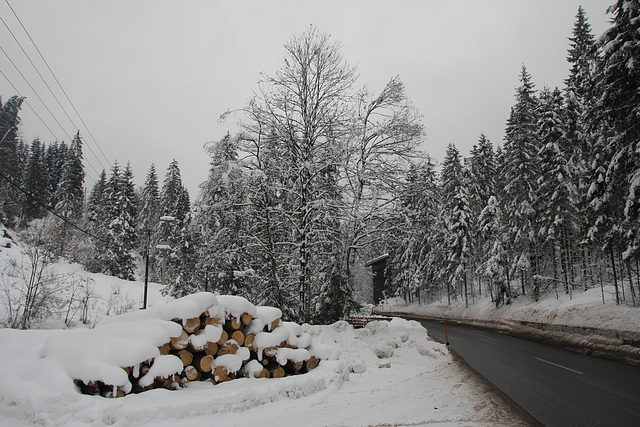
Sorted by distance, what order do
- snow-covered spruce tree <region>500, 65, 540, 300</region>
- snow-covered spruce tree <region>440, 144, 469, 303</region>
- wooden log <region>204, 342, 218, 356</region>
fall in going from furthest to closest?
snow-covered spruce tree <region>440, 144, 469, 303</region> < snow-covered spruce tree <region>500, 65, 540, 300</region> < wooden log <region>204, 342, 218, 356</region>

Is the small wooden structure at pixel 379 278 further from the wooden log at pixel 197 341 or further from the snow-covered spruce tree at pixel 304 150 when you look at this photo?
the wooden log at pixel 197 341

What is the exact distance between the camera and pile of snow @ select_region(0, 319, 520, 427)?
14.6 ft

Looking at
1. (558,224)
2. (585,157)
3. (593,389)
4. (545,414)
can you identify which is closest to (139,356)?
(545,414)

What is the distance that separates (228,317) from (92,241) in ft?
144

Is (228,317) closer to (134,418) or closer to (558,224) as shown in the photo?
(134,418)

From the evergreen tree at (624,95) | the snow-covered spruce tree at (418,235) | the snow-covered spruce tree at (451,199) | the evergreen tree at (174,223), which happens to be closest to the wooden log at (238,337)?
the snow-covered spruce tree at (418,235)

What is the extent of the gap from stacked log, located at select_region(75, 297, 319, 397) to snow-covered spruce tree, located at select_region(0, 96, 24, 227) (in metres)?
43.0

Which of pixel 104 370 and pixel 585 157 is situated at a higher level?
pixel 585 157

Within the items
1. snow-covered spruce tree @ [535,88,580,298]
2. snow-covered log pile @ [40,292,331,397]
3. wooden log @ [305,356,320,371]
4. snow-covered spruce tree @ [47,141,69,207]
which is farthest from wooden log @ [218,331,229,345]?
snow-covered spruce tree @ [47,141,69,207]

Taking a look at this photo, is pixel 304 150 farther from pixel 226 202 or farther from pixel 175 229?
pixel 175 229

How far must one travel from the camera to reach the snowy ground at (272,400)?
4.43 m

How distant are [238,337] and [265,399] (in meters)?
1.51

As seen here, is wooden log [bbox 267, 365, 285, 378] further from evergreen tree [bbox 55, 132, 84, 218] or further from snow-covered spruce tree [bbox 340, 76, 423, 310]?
evergreen tree [bbox 55, 132, 84, 218]

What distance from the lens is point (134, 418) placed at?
4.61 metres
